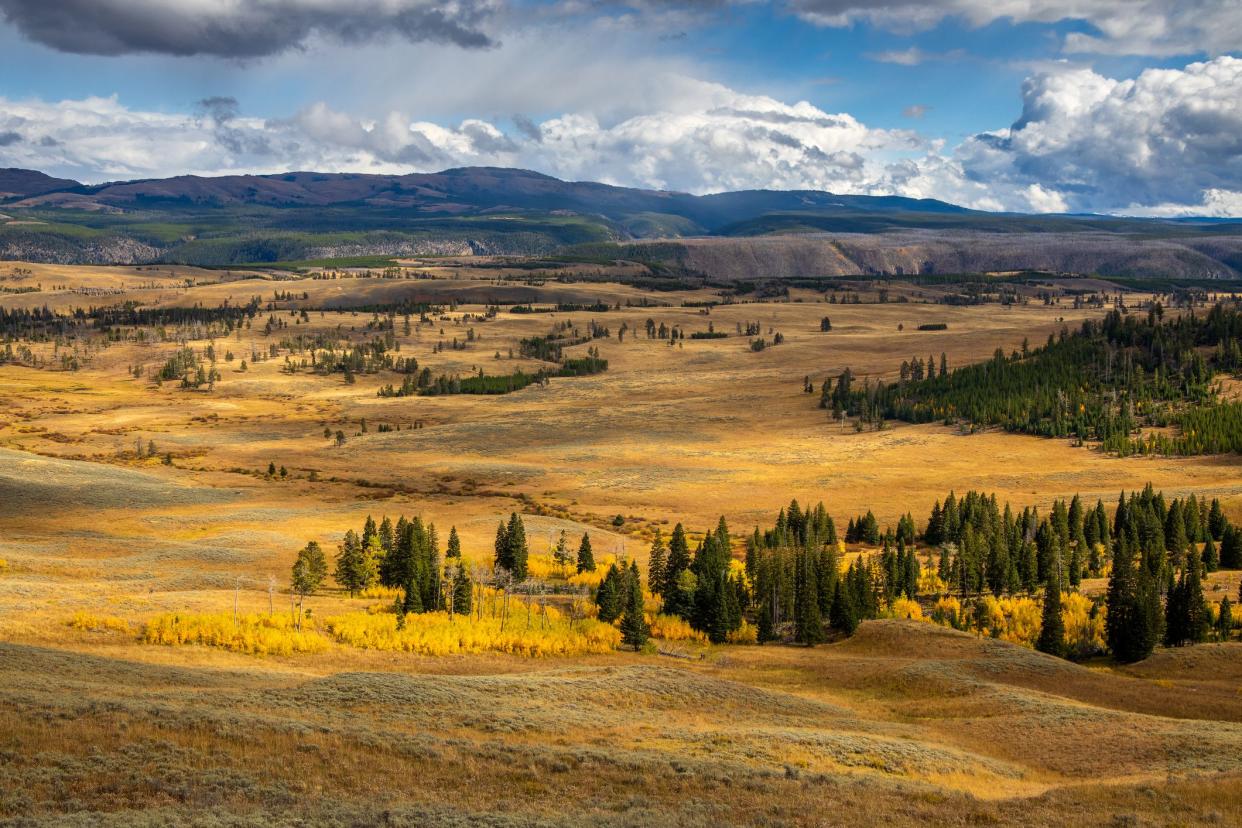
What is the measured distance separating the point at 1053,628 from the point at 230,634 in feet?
212

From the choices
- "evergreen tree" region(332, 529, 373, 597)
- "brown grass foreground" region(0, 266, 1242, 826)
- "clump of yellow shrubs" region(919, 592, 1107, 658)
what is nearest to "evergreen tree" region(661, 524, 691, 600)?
A: "brown grass foreground" region(0, 266, 1242, 826)

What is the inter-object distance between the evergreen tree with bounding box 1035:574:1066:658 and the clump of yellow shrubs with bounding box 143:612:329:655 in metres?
58.2

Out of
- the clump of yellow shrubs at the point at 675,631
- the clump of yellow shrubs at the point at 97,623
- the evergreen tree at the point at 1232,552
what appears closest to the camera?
the clump of yellow shrubs at the point at 97,623

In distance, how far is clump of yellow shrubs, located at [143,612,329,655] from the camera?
2456 inches

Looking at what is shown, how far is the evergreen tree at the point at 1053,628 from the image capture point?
82.5 meters

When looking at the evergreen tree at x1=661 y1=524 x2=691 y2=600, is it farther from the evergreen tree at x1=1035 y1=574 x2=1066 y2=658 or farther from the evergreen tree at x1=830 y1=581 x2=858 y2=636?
the evergreen tree at x1=1035 y1=574 x2=1066 y2=658

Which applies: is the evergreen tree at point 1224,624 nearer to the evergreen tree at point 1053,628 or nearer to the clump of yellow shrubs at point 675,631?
the evergreen tree at point 1053,628

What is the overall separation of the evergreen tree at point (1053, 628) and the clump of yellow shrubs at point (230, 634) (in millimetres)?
58180

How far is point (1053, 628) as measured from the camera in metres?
83.0

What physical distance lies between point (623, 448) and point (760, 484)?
1548 inches

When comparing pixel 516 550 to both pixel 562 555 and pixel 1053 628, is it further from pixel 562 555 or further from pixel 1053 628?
pixel 1053 628

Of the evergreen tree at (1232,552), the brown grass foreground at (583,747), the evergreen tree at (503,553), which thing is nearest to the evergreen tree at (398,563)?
the evergreen tree at (503,553)

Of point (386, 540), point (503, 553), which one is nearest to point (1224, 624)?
→ point (503, 553)

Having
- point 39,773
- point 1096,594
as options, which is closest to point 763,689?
point 39,773
